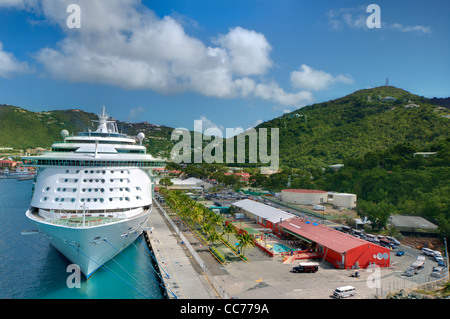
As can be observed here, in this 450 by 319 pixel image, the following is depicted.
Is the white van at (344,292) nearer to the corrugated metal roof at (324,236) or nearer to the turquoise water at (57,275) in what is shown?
the corrugated metal roof at (324,236)

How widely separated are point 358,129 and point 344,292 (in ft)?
304

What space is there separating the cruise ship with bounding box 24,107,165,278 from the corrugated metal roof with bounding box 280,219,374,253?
1472 cm

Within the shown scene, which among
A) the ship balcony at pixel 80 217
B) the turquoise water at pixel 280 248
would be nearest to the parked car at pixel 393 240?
the turquoise water at pixel 280 248

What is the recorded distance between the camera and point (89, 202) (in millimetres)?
20297

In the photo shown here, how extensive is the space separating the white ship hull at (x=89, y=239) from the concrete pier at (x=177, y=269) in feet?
12.7

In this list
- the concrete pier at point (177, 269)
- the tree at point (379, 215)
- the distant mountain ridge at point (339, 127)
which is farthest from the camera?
the distant mountain ridge at point (339, 127)

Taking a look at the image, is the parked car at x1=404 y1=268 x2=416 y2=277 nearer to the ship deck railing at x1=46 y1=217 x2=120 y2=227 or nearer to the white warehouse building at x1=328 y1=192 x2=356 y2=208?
the ship deck railing at x1=46 y1=217 x2=120 y2=227

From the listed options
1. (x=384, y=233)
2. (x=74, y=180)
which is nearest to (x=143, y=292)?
(x=74, y=180)

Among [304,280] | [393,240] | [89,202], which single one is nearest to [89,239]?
[89,202]

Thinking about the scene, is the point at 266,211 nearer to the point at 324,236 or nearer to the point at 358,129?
the point at 324,236

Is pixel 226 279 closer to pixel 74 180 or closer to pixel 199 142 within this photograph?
pixel 74 180

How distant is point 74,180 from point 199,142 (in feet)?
514

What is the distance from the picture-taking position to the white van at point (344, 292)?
17.5 meters
